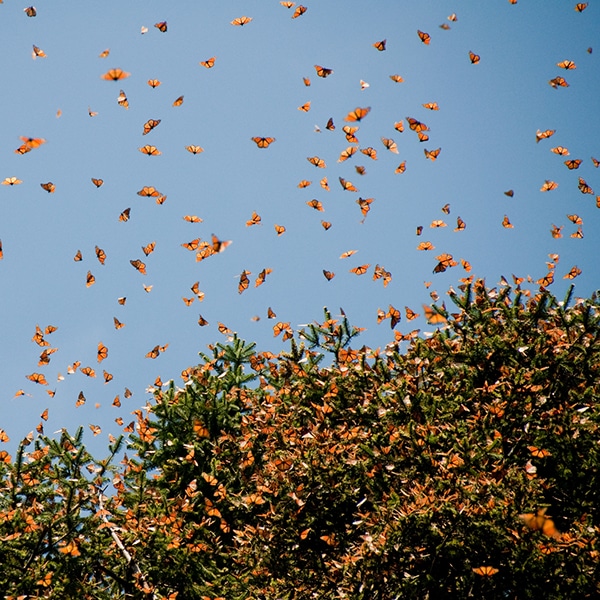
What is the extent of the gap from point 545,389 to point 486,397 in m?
0.76

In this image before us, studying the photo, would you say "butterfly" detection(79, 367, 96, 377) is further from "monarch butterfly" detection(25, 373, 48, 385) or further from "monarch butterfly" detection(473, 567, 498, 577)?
"monarch butterfly" detection(473, 567, 498, 577)

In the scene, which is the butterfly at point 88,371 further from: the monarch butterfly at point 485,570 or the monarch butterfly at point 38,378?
the monarch butterfly at point 485,570

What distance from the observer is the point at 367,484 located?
7.25m

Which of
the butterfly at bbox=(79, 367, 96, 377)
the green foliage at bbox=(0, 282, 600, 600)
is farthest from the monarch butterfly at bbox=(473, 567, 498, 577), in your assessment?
the butterfly at bbox=(79, 367, 96, 377)

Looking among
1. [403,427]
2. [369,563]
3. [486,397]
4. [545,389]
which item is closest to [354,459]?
[403,427]

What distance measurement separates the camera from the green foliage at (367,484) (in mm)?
6090

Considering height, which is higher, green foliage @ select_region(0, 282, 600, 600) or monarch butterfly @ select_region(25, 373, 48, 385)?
monarch butterfly @ select_region(25, 373, 48, 385)

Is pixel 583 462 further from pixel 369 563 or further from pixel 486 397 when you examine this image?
pixel 369 563

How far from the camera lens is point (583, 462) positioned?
6.89 meters

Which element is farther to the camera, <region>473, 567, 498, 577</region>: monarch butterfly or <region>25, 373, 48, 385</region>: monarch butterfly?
<region>25, 373, 48, 385</region>: monarch butterfly

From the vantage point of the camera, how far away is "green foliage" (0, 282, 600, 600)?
6.09 meters

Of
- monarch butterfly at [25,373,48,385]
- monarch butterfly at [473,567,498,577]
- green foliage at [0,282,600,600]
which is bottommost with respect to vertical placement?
monarch butterfly at [473,567,498,577]

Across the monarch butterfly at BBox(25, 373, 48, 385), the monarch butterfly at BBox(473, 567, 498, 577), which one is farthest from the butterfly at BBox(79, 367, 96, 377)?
the monarch butterfly at BBox(473, 567, 498, 577)

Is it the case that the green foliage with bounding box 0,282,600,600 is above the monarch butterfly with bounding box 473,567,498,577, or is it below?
above
